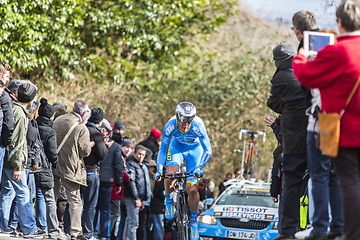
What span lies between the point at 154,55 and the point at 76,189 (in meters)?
13.5

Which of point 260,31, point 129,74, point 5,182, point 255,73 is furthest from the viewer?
point 260,31

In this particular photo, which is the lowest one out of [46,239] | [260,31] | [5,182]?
[46,239]

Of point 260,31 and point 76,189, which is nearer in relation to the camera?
point 76,189

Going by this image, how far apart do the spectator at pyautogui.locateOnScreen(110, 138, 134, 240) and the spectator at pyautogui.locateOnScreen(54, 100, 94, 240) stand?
1.91m

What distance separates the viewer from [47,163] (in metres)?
11.1

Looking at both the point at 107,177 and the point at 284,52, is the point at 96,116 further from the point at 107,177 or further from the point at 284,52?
the point at 284,52

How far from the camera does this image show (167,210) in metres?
11.8

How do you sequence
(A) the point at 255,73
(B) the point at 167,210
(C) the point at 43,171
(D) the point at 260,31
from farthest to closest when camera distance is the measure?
1. (D) the point at 260,31
2. (A) the point at 255,73
3. (B) the point at 167,210
4. (C) the point at 43,171

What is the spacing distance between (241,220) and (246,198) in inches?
43.1

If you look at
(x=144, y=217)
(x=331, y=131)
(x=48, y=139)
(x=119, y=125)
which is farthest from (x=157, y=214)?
(x=331, y=131)

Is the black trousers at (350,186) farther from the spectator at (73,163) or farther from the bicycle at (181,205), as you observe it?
the spectator at (73,163)

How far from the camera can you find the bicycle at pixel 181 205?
11273mm

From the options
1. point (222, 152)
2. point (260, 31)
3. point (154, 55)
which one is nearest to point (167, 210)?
point (154, 55)

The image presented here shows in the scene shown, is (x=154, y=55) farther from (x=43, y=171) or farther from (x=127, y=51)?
(x=43, y=171)
